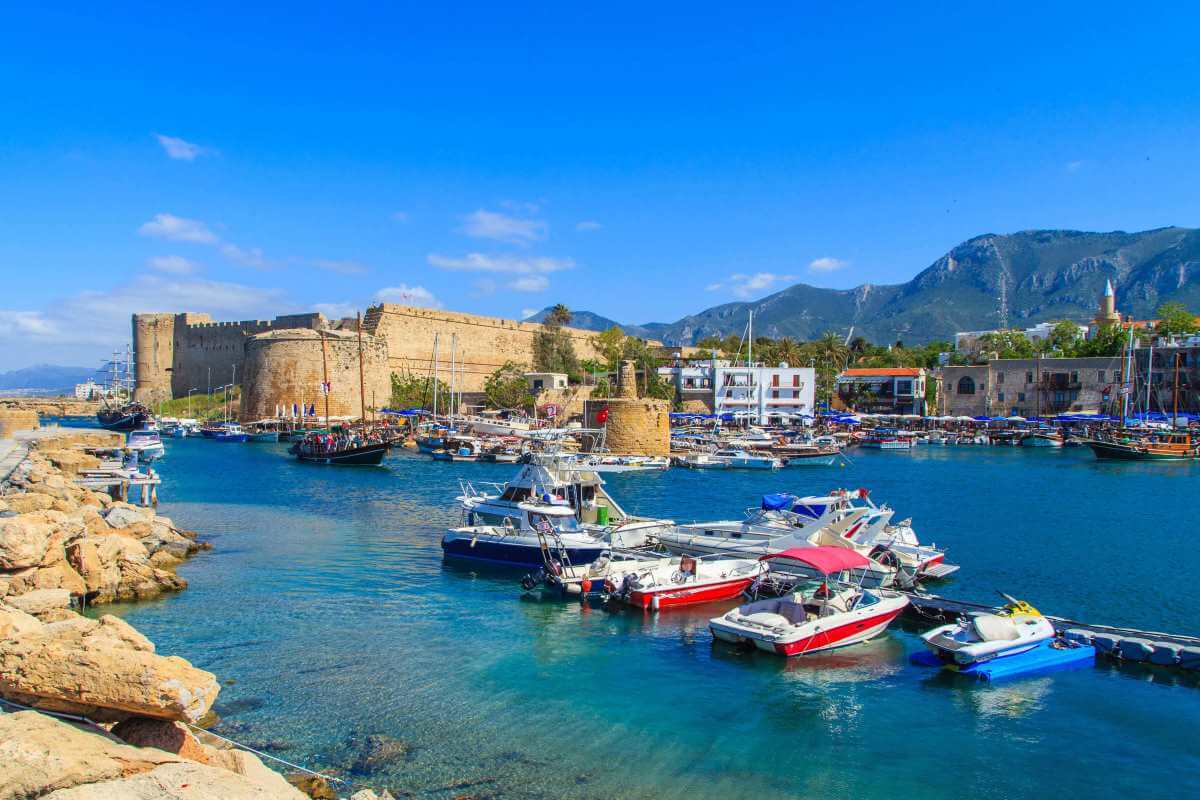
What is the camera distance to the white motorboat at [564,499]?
17250mm

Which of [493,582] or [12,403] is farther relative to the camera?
[12,403]

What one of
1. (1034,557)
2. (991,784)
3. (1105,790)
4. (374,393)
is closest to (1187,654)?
(1105,790)

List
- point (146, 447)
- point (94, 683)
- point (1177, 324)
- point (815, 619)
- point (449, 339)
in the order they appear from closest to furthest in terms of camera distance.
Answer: point (94, 683), point (815, 619), point (146, 447), point (449, 339), point (1177, 324)

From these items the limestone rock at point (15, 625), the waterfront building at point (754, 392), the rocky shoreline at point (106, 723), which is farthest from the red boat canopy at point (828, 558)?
the waterfront building at point (754, 392)

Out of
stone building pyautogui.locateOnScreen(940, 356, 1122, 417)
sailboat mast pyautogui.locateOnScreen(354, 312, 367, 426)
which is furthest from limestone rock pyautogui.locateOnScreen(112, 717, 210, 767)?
stone building pyautogui.locateOnScreen(940, 356, 1122, 417)

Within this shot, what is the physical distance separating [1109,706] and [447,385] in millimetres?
50086

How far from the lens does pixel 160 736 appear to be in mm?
6090

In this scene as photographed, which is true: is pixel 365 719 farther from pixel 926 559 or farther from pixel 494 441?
pixel 494 441

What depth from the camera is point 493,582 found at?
592 inches

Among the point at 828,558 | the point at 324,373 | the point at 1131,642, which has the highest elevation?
the point at 324,373

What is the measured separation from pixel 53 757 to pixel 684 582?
9.66m

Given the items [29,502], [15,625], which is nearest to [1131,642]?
[15,625]

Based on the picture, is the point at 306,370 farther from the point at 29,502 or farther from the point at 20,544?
the point at 20,544

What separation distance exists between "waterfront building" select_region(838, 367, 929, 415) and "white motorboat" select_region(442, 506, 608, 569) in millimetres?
52676
